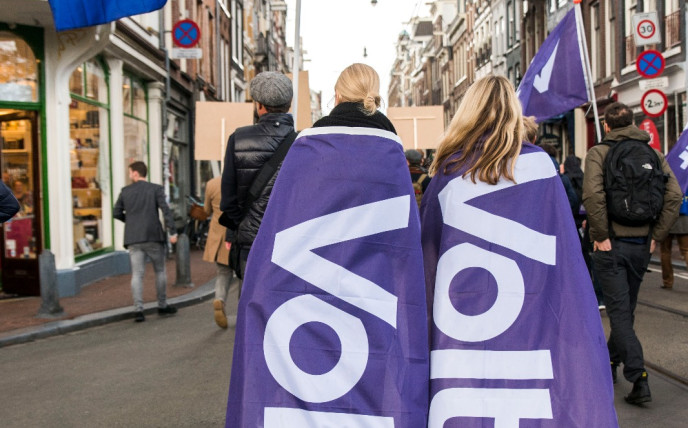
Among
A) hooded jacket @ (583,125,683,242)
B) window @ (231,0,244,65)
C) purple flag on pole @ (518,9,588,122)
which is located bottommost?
hooded jacket @ (583,125,683,242)

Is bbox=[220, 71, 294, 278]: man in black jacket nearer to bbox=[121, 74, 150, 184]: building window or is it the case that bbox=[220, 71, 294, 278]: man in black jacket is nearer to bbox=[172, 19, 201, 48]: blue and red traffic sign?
bbox=[121, 74, 150, 184]: building window

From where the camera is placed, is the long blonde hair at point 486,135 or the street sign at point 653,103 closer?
the long blonde hair at point 486,135

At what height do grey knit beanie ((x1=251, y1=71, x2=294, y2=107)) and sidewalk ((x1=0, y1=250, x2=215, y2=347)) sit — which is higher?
grey knit beanie ((x1=251, y1=71, x2=294, y2=107))

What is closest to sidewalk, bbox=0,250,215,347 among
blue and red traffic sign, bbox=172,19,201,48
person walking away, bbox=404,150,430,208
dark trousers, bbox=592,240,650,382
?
person walking away, bbox=404,150,430,208

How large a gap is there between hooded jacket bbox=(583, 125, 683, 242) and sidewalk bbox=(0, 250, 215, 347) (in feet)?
18.2

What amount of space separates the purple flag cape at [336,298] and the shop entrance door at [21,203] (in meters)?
9.18

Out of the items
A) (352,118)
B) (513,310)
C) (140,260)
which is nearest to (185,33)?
(140,260)

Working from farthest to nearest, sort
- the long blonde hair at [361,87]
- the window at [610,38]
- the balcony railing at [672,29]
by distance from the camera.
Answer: the window at [610,38], the balcony railing at [672,29], the long blonde hair at [361,87]

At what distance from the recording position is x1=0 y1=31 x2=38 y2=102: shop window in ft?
35.3

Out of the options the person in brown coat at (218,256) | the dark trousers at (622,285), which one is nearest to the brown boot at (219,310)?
the person in brown coat at (218,256)

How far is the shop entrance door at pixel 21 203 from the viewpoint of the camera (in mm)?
11109

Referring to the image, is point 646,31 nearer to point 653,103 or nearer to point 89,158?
point 653,103

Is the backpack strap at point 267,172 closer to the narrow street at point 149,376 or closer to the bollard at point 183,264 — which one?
the narrow street at point 149,376

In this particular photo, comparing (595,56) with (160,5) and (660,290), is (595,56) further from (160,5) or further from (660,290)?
(160,5)
